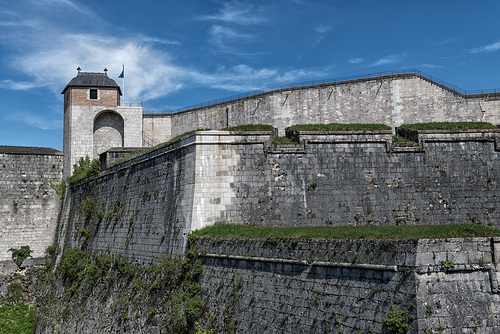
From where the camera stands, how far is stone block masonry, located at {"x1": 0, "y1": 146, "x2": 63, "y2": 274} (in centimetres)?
2847

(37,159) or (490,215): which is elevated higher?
(37,159)

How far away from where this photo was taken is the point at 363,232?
12.1 m

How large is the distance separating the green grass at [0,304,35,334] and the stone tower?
8.24 meters

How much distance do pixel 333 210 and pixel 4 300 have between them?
19.7 meters

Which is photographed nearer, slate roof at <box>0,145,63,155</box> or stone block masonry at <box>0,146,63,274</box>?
stone block masonry at <box>0,146,63,274</box>

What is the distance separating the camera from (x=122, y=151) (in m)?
25.3

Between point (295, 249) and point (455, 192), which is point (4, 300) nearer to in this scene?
point (295, 249)

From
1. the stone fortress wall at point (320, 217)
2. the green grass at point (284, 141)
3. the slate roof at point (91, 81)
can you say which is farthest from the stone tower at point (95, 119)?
the green grass at point (284, 141)

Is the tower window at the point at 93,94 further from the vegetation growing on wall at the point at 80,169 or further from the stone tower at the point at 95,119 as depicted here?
the vegetation growing on wall at the point at 80,169

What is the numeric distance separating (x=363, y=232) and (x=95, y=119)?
23.5m

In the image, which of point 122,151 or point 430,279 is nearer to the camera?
point 430,279

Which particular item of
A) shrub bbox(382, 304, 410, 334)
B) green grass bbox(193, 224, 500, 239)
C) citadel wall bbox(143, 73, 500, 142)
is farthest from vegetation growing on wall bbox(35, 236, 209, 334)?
citadel wall bbox(143, 73, 500, 142)

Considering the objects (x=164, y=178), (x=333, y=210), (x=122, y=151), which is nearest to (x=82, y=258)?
(x=122, y=151)

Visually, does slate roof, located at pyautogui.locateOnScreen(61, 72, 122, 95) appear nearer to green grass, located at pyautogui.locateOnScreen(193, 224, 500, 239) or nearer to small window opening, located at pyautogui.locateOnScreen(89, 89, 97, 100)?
small window opening, located at pyautogui.locateOnScreen(89, 89, 97, 100)
